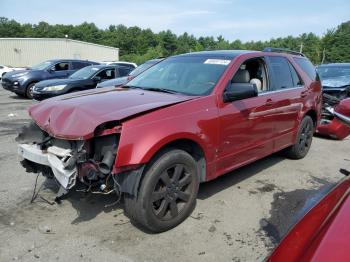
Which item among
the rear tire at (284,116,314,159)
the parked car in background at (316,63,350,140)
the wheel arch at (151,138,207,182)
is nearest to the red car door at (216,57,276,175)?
the wheel arch at (151,138,207,182)

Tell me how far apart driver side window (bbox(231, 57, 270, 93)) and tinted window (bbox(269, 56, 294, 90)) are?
174mm

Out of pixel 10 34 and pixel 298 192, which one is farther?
pixel 10 34

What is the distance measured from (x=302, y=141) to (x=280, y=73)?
4.66 feet

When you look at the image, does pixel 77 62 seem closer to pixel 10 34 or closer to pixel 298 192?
pixel 298 192

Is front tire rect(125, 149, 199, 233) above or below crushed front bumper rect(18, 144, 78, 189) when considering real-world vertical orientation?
below

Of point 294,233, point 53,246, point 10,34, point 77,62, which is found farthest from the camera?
point 10,34

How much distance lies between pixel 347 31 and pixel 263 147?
74088 millimetres

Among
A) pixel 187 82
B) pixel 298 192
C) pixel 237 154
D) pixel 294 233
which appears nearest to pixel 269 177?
pixel 298 192

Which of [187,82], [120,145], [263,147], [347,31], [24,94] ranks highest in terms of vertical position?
[347,31]

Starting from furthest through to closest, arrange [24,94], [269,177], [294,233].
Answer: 1. [24,94]
2. [269,177]
3. [294,233]

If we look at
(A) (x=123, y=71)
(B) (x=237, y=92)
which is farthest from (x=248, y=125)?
(A) (x=123, y=71)

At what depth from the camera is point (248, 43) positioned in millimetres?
90688

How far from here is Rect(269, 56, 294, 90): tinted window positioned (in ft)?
17.3

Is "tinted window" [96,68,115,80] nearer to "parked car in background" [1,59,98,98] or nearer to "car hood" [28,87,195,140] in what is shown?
"parked car in background" [1,59,98,98]
